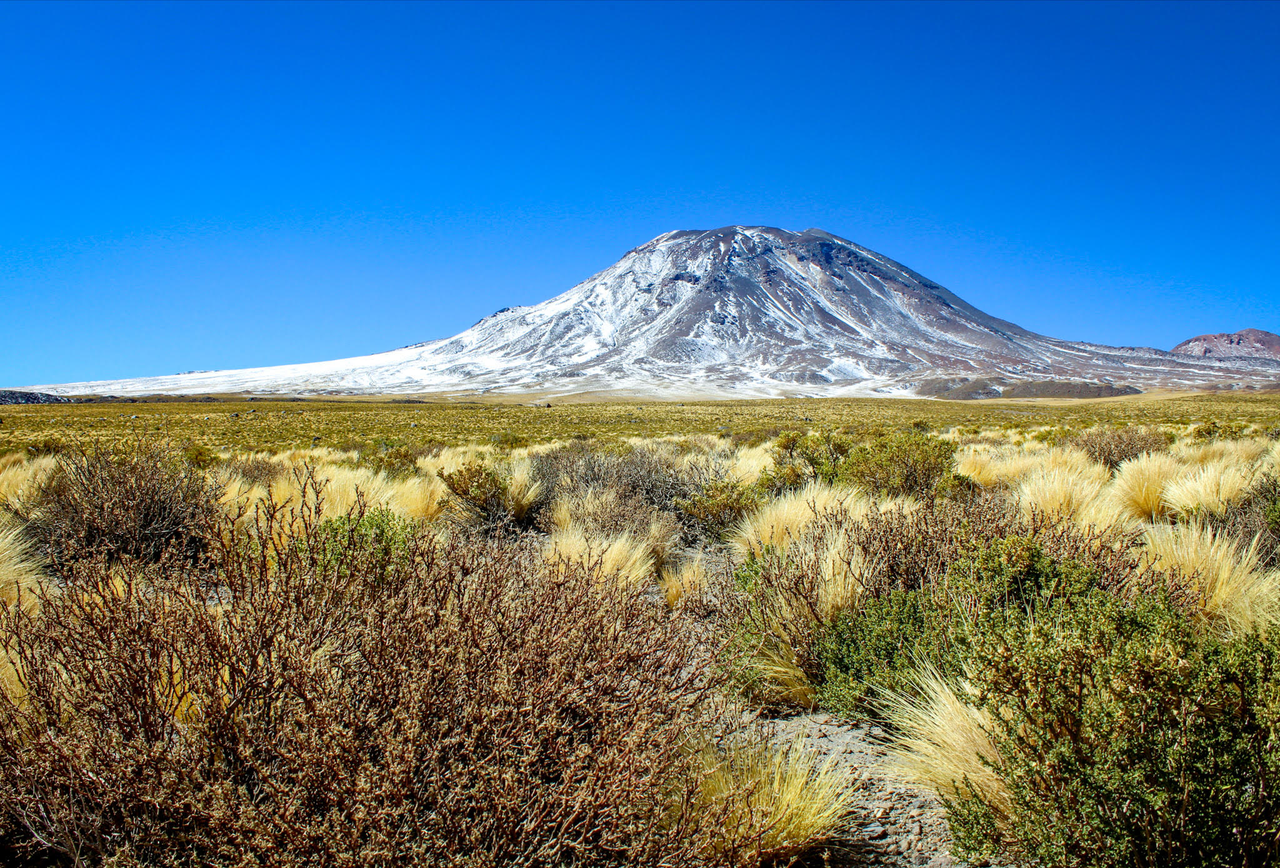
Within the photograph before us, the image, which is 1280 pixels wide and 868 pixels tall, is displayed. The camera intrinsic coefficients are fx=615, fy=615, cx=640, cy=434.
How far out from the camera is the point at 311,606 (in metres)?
2.19

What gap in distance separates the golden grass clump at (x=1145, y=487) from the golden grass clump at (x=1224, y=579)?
8.79 ft

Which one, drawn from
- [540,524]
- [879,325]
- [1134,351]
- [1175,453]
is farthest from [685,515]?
[1134,351]

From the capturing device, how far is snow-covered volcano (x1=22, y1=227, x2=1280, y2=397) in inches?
4946

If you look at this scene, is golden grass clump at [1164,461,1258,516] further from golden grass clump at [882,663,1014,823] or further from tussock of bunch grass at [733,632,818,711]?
golden grass clump at [882,663,1014,823]

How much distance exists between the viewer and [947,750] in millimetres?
2229

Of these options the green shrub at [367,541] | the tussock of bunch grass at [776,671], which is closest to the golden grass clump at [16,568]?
the green shrub at [367,541]

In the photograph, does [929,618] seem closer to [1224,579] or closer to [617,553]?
[1224,579]

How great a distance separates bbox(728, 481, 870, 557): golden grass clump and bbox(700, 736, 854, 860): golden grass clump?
109 inches

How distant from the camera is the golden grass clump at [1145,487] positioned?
21.8ft

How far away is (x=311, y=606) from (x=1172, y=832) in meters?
2.60

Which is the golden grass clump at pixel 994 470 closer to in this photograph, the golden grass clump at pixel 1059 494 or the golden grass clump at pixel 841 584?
the golden grass clump at pixel 1059 494

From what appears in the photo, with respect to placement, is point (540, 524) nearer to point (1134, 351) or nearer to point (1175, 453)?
point (1175, 453)

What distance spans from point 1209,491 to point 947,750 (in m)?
5.91

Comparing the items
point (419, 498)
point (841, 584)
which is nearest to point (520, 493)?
point (419, 498)
